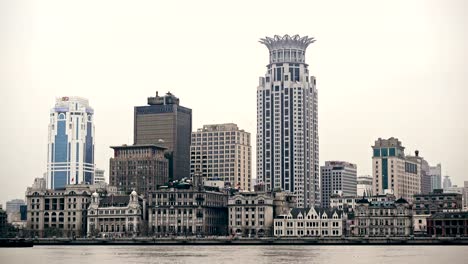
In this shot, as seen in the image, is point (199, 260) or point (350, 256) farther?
point (350, 256)

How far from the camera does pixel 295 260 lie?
176750 mm

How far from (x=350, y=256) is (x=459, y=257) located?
20003mm

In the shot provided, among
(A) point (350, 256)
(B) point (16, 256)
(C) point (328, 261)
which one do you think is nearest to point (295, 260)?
(C) point (328, 261)

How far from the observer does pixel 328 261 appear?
566 ft

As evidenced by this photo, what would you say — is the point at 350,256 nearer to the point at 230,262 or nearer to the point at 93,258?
the point at 230,262

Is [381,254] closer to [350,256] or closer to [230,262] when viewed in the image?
[350,256]

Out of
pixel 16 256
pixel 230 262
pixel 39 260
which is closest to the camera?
pixel 230 262

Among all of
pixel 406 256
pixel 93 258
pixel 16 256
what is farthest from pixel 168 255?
pixel 406 256

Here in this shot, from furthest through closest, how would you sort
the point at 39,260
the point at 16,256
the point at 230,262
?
the point at 16,256, the point at 39,260, the point at 230,262

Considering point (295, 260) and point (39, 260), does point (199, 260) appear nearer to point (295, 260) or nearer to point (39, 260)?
point (295, 260)

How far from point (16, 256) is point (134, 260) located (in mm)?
26300

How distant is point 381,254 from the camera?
200 m

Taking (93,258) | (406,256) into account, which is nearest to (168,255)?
(93,258)

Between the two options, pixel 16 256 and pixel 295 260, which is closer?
pixel 295 260
